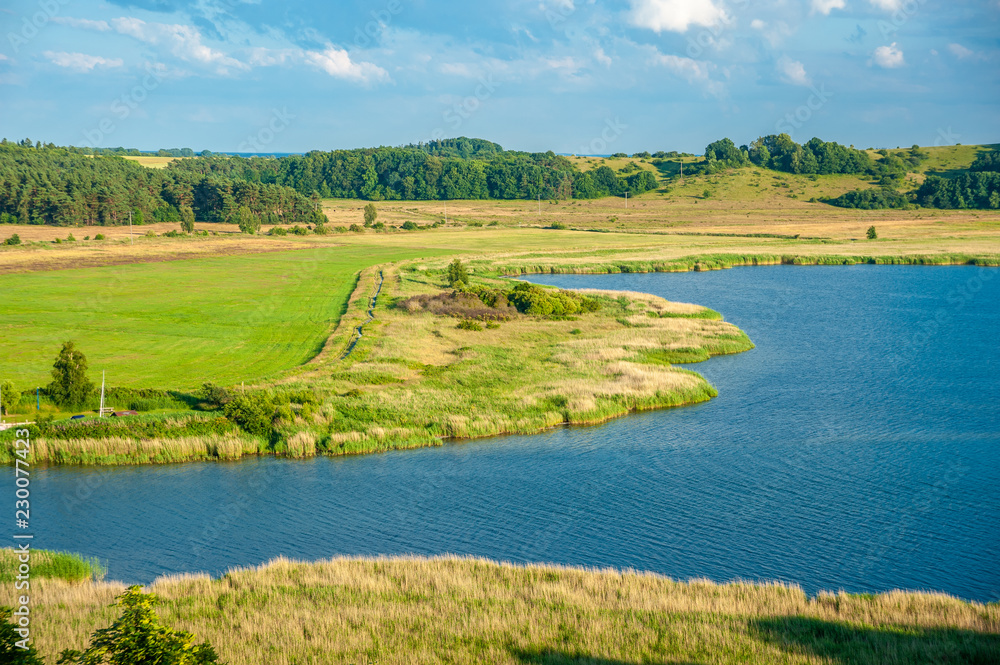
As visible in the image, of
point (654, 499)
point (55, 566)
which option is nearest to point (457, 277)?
point (654, 499)

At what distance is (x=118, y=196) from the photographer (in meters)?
137

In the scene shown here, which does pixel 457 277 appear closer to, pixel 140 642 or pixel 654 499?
pixel 654 499

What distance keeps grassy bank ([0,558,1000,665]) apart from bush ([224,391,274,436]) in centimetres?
1209

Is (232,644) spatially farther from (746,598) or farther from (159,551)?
(746,598)

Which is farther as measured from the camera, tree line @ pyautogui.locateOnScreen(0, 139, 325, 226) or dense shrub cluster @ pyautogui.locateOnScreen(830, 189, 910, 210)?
dense shrub cluster @ pyautogui.locateOnScreen(830, 189, 910, 210)

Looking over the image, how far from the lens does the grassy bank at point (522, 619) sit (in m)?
14.5

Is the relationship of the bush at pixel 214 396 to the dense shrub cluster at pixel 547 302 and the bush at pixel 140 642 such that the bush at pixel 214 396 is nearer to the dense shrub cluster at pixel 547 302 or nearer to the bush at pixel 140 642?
the bush at pixel 140 642

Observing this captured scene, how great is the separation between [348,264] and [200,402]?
188ft

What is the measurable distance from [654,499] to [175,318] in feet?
126

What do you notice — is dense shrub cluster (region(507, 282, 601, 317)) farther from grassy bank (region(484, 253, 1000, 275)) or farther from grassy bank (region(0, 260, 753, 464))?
grassy bank (region(484, 253, 1000, 275))

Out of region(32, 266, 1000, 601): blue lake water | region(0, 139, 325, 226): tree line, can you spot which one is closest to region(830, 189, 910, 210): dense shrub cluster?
region(0, 139, 325, 226): tree line

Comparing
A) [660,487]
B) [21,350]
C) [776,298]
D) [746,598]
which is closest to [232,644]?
[746,598]

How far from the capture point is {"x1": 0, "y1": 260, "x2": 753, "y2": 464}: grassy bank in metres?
30.1

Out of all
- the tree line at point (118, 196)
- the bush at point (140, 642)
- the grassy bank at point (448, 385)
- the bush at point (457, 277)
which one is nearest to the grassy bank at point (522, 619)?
the bush at point (140, 642)
